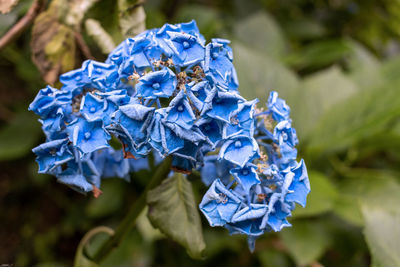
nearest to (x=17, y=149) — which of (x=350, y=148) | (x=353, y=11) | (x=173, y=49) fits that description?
(x=173, y=49)

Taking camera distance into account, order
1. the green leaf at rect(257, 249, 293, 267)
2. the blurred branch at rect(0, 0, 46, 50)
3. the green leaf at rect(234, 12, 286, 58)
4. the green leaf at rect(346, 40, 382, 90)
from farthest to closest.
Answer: the green leaf at rect(234, 12, 286, 58) < the green leaf at rect(346, 40, 382, 90) < the green leaf at rect(257, 249, 293, 267) < the blurred branch at rect(0, 0, 46, 50)

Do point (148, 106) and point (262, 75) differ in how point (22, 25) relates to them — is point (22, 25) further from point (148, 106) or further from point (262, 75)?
point (262, 75)

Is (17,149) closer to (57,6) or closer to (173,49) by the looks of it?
(57,6)

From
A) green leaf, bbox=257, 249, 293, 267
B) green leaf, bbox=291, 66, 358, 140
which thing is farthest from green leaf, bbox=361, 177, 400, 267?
green leaf, bbox=257, 249, 293, 267

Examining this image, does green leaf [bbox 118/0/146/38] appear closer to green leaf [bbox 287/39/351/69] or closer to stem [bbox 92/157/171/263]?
stem [bbox 92/157/171/263]

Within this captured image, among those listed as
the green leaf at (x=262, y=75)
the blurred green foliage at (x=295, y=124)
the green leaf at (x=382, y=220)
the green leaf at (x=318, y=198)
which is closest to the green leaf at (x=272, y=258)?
the blurred green foliage at (x=295, y=124)

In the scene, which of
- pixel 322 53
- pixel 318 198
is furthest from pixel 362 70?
pixel 318 198

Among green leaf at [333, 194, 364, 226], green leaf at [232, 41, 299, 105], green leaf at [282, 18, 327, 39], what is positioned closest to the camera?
green leaf at [333, 194, 364, 226]

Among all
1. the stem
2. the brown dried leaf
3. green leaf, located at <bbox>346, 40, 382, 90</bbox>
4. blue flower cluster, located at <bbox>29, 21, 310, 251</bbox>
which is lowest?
green leaf, located at <bbox>346, 40, 382, 90</bbox>
